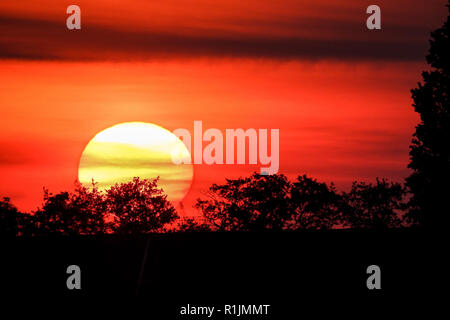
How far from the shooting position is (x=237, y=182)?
222 ft

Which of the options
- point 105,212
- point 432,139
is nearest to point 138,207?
point 105,212

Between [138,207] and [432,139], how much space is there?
37.5 m

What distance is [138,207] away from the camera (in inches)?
2842

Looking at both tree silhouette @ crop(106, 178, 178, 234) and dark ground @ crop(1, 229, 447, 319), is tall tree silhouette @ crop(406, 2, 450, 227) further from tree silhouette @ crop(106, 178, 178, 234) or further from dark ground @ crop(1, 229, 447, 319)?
tree silhouette @ crop(106, 178, 178, 234)

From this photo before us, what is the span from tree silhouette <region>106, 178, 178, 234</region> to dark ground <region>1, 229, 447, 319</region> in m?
39.5

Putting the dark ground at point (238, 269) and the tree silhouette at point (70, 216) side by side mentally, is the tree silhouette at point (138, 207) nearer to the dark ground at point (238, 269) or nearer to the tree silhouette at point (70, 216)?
the tree silhouette at point (70, 216)

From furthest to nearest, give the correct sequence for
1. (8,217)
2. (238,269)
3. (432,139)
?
(8,217) → (432,139) → (238,269)

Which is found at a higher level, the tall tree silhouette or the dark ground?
the tall tree silhouette

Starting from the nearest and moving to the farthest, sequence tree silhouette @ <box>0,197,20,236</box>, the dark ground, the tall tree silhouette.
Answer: the dark ground < the tall tree silhouette < tree silhouette @ <box>0,197,20,236</box>

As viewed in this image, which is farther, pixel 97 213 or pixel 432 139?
pixel 97 213

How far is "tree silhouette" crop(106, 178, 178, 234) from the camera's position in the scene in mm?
69688

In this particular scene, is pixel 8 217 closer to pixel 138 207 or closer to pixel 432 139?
pixel 138 207

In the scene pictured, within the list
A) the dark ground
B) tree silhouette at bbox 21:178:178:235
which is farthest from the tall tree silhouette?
tree silhouette at bbox 21:178:178:235
